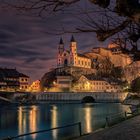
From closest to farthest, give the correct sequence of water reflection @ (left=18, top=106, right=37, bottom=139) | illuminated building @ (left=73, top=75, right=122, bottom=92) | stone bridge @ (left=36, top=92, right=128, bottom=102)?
water reflection @ (left=18, top=106, right=37, bottom=139)
stone bridge @ (left=36, top=92, right=128, bottom=102)
illuminated building @ (left=73, top=75, right=122, bottom=92)

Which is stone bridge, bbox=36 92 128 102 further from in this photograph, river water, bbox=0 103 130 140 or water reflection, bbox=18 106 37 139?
water reflection, bbox=18 106 37 139

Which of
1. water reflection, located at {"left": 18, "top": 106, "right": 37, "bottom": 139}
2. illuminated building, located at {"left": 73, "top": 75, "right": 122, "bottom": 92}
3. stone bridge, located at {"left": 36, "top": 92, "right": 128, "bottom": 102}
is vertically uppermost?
illuminated building, located at {"left": 73, "top": 75, "right": 122, "bottom": 92}

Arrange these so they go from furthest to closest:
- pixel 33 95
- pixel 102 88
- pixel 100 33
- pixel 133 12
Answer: pixel 102 88, pixel 33 95, pixel 100 33, pixel 133 12

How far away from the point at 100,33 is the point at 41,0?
67.5 inches

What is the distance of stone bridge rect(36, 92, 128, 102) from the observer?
159 meters

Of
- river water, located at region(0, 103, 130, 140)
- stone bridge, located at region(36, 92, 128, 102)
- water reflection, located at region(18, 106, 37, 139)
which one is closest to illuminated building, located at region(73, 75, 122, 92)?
→ stone bridge, located at region(36, 92, 128, 102)

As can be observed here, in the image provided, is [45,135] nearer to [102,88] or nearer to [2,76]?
[102,88]

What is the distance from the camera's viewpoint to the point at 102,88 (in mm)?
186875

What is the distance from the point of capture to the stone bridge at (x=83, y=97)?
159 meters

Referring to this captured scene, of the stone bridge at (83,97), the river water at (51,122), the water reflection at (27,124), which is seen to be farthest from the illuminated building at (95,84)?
the water reflection at (27,124)

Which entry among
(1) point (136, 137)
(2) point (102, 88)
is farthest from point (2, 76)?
(1) point (136, 137)

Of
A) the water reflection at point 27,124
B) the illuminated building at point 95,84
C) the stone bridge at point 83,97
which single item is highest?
the illuminated building at point 95,84

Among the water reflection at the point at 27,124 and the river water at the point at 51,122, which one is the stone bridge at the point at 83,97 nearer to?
the river water at the point at 51,122

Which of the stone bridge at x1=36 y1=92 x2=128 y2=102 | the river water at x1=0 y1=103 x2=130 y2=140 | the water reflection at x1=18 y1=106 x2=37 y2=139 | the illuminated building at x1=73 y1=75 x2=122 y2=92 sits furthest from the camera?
the illuminated building at x1=73 y1=75 x2=122 y2=92
